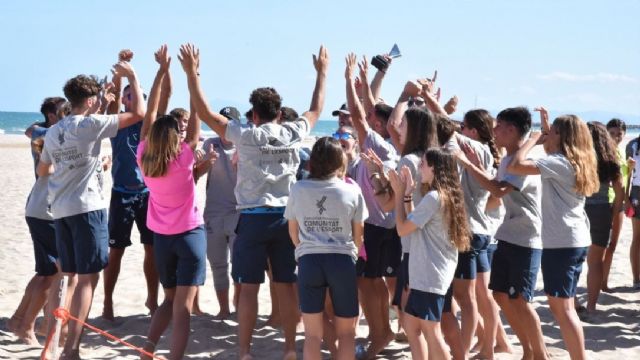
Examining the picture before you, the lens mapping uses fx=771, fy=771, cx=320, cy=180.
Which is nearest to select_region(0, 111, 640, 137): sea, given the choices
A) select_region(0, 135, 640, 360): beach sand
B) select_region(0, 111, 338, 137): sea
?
select_region(0, 111, 338, 137): sea

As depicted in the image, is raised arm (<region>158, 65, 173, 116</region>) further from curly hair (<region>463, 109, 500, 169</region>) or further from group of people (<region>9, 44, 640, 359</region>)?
curly hair (<region>463, 109, 500, 169</region>)

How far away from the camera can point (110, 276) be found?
7117 mm

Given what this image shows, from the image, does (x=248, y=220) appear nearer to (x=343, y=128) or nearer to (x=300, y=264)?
(x=300, y=264)

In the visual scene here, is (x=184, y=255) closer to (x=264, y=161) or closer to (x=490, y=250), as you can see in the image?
(x=264, y=161)

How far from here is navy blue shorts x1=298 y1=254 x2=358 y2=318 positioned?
200 inches

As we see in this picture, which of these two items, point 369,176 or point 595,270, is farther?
point 595,270

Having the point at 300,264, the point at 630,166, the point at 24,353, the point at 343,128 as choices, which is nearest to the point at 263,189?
the point at 300,264

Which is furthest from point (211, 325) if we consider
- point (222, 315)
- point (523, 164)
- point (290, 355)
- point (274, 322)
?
point (523, 164)

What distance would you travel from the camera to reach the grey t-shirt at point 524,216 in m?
5.59

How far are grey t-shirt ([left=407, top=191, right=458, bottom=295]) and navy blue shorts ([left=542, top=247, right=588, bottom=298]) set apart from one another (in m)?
0.96

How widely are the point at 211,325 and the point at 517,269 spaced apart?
2.97 m

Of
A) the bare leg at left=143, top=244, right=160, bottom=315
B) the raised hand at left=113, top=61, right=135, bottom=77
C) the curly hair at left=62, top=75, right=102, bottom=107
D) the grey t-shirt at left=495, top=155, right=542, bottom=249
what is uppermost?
the raised hand at left=113, top=61, right=135, bottom=77

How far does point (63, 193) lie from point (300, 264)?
1.96 m

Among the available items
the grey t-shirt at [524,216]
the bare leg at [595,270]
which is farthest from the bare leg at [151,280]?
the bare leg at [595,270]
